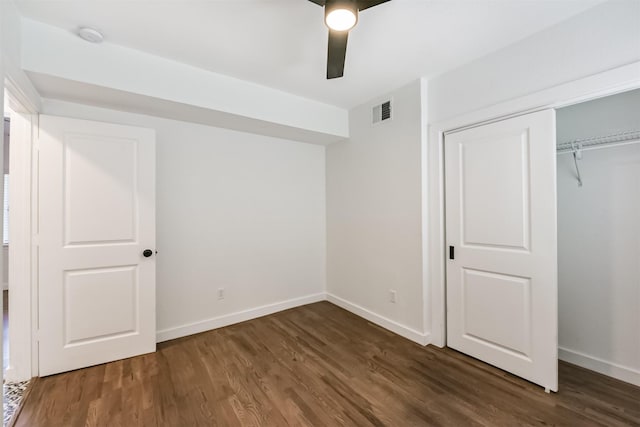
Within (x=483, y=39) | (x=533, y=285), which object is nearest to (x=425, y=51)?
(x=483, y=39)

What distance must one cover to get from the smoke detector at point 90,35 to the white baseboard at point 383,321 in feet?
11.6

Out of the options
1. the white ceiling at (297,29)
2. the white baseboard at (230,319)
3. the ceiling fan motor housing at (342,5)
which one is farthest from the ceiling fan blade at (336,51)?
the white baseboard at (230,319)

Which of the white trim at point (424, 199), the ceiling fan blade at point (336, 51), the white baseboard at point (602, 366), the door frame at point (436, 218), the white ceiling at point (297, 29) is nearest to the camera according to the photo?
the ceiling fan blade at point (336, 51)

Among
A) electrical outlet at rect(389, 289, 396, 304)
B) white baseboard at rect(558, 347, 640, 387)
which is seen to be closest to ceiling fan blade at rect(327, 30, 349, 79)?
A: electrical outlet at rect(389, 289, 396, 304)

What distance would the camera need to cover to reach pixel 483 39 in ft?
7.25

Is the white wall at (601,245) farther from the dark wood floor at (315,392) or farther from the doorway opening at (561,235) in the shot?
the dark wood floor at (315,392)

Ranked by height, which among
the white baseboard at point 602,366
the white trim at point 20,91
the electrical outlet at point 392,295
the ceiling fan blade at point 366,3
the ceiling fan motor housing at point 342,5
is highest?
the ceiling fan blade at point 366,3

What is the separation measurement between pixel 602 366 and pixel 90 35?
15.0 ft

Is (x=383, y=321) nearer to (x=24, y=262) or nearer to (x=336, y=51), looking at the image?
(x=336, y=51)

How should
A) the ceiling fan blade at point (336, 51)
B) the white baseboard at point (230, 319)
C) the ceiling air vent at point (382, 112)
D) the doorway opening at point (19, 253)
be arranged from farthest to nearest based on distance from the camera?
the ceiling air vent at point (382, 112)
the white baseboard at point (230, 319)
the doorway opening at point (19, 253)
the ceiling fan blade at point (336, 51)

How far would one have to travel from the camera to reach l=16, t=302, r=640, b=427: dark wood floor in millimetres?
1865

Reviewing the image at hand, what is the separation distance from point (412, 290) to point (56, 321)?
10.2 ft

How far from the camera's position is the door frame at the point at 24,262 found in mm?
2238

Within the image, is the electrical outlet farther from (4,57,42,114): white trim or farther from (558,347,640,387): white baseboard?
(4,57,42,114): white trim
